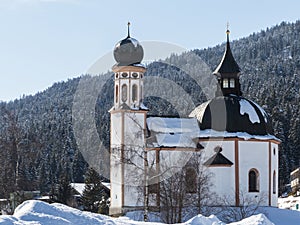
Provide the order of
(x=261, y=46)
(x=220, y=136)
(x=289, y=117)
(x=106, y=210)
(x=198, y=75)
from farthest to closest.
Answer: (x=261, y=46) → (x=198, y=75) → (x=289, y=117) → (x=106, y=210) → (x=220, y=136)

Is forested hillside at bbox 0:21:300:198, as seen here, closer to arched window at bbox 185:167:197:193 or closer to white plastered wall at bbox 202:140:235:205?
arched window at bbox 185:167:197:193

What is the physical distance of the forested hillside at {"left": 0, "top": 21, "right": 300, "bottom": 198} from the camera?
35625 mm

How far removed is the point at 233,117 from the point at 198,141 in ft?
8.19

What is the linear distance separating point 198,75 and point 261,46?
1753 inches

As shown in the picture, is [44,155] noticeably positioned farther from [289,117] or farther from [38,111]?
[38,111]

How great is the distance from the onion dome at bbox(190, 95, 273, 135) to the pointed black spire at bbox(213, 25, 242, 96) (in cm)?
206

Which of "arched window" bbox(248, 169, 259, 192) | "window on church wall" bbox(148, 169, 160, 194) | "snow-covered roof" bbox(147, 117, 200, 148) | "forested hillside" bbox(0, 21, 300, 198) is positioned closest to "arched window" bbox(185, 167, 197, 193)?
"window on church wall" bbox(148, 169, 160, 194)

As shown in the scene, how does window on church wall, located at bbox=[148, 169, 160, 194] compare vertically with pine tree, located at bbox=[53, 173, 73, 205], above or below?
above

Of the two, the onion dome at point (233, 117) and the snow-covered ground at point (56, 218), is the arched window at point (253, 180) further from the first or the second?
the snow-covered ground at point (56, 218)

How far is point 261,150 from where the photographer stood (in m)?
41.7

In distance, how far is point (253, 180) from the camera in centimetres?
4175

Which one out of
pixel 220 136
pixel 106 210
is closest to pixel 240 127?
pixel 220 136

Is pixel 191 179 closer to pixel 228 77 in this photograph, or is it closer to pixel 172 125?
pixel 172 125

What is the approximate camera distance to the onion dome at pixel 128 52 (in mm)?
41406
